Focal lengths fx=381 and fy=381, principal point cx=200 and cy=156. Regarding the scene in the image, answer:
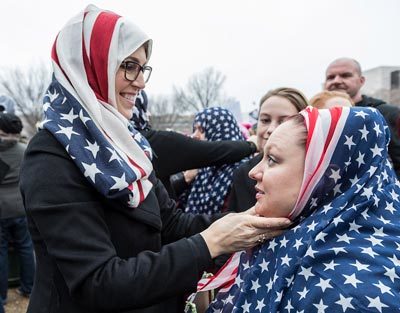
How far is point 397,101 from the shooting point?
23.3 meters

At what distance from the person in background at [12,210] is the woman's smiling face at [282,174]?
402cm

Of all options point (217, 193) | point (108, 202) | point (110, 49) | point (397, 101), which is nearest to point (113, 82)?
point (110, 49)

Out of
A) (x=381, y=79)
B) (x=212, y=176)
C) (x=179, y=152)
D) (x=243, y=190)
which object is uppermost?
(x=179, y=152)

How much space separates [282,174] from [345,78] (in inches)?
121

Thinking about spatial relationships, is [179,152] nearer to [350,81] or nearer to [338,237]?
[338,237]

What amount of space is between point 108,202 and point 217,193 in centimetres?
181

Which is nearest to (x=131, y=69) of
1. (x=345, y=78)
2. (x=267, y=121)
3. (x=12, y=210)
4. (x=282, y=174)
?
(x=282, y=174)

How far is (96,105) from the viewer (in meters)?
1.47

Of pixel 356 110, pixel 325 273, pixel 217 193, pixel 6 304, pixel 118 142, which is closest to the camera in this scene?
pixel 325 273

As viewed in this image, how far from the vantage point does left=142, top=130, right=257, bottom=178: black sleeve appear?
251 centimetres

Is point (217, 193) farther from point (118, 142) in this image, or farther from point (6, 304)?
point (6, 304)

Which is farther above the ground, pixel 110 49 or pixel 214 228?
pixel 110 49

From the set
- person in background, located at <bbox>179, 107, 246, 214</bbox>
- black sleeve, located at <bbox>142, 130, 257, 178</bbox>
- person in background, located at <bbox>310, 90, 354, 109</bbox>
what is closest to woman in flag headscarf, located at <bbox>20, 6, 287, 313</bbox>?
black sleeve, located at <bbox>142, 130, 257, 178</bbox>

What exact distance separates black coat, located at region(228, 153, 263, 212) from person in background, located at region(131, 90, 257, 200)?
15 cm
